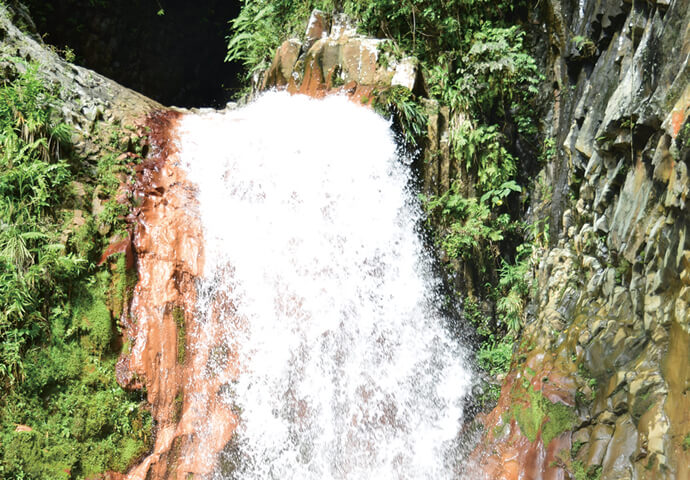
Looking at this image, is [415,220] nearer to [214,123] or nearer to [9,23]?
[214,123]

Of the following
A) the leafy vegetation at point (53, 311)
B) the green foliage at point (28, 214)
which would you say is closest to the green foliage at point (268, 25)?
the green foliage at point (28, 214)

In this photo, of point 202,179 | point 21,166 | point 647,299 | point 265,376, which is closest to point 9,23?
point 21,166

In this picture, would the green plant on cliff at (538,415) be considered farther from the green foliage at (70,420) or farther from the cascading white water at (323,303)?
the green foliage at (70,420)

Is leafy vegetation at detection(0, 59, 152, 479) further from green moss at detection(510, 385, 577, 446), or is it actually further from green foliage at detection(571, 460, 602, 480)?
green foliage at detection(571, 460, 602, 480)

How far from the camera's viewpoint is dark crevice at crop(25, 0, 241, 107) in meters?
10.6

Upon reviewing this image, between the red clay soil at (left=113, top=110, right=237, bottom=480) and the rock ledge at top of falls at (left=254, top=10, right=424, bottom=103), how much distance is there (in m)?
3.03

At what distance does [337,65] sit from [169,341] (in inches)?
194

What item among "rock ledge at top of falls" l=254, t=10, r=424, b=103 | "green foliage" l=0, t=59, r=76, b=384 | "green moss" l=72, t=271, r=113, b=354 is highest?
"rock ledge at top of falls" l=254, t=10, r=424, b=103

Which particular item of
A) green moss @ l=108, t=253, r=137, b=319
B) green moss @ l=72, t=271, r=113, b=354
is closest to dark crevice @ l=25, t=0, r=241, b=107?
green moss @ l=108, t=253, r=137, b=319

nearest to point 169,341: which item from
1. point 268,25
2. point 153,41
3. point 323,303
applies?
point 323,303

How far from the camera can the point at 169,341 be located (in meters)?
5.66

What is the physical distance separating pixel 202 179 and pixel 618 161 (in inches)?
197

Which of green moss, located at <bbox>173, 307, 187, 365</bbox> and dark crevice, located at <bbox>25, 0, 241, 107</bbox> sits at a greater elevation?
dark crevice, located at <bbox>25, 0, 241, 107</bbox>

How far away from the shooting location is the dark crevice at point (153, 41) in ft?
34.8
